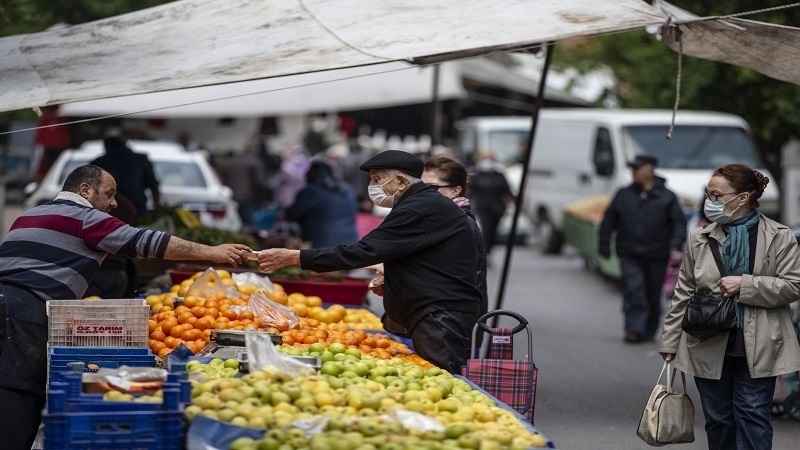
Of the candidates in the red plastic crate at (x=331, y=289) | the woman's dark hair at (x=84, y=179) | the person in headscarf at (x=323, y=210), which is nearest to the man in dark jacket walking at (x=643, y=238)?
the person in headscarf at (x=323, y=210)

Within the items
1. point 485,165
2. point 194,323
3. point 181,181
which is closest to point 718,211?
point 194,323

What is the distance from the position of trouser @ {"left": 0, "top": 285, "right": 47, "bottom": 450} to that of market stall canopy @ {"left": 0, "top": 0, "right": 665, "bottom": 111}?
1491mm

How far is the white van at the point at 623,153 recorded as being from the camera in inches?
744

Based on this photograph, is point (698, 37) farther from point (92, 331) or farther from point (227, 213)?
point (227, 213)

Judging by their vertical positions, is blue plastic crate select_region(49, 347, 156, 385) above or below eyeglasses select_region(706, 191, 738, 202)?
below

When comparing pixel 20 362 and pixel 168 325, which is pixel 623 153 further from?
pixel 20 362

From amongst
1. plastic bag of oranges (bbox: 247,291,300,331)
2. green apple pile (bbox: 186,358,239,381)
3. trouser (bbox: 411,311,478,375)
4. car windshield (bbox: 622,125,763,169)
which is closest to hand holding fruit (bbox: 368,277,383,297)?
plastic bag of oranges (bbox: 247,291,300,331)

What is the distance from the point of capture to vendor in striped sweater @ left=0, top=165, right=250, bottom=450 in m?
6.45

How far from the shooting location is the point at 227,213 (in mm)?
19094

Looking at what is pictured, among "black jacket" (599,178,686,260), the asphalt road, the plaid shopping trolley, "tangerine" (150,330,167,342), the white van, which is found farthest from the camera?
the white van

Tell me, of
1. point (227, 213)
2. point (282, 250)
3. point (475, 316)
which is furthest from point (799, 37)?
point (227, 213)

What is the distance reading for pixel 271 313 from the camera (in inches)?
304

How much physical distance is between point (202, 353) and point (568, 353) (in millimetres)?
7019

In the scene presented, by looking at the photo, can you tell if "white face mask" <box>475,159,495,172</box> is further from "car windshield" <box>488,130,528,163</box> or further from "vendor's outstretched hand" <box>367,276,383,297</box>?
"vendor's outstretched hand" <box>367,276,383,297</box>
